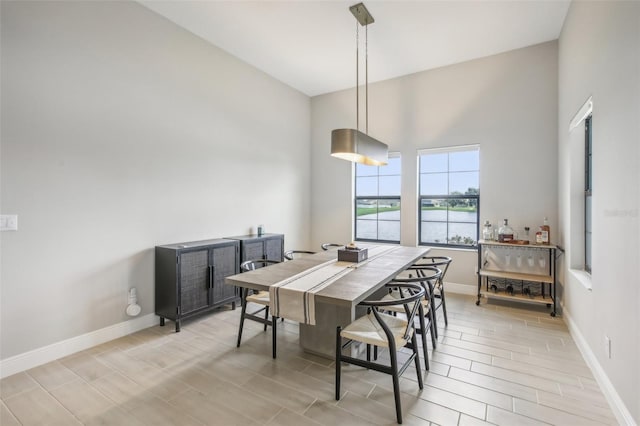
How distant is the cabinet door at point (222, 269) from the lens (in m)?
3.54

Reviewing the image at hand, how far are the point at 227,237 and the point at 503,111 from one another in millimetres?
4087

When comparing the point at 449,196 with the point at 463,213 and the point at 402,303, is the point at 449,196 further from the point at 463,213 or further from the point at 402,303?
the point at 402,303

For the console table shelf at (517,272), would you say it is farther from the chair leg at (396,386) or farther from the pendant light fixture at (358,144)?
the chair leg at (396,386)

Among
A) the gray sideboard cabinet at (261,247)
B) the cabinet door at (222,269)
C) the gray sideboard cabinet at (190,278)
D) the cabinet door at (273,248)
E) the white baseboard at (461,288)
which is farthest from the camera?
the white baseboard at (461,288)

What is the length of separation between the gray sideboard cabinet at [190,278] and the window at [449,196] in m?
3.03

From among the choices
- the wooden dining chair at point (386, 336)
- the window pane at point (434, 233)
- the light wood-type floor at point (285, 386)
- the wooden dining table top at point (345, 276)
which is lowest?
the light wood-type floor at point (285, 386)

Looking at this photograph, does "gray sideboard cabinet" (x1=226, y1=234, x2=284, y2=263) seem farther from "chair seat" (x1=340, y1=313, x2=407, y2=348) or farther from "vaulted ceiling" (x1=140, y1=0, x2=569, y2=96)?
"vaulted ceiling" (x1=140, y1=0, x2=569, y2=96)

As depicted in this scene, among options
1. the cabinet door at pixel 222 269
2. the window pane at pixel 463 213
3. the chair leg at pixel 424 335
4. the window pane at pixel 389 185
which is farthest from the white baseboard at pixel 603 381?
the cabinet door at pixel 222 269

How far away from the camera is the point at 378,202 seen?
5258 millimetres

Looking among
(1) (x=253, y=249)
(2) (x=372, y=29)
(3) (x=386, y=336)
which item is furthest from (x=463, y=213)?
(3) (x=386, y=336)

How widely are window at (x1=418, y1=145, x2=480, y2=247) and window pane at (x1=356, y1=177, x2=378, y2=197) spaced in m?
0.79

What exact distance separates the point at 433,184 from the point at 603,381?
3.08 m

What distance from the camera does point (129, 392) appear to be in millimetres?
2145

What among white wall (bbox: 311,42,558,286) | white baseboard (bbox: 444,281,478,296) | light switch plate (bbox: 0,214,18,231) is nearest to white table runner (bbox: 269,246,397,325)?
light switch plate (bbox: 0,214,18,231)
